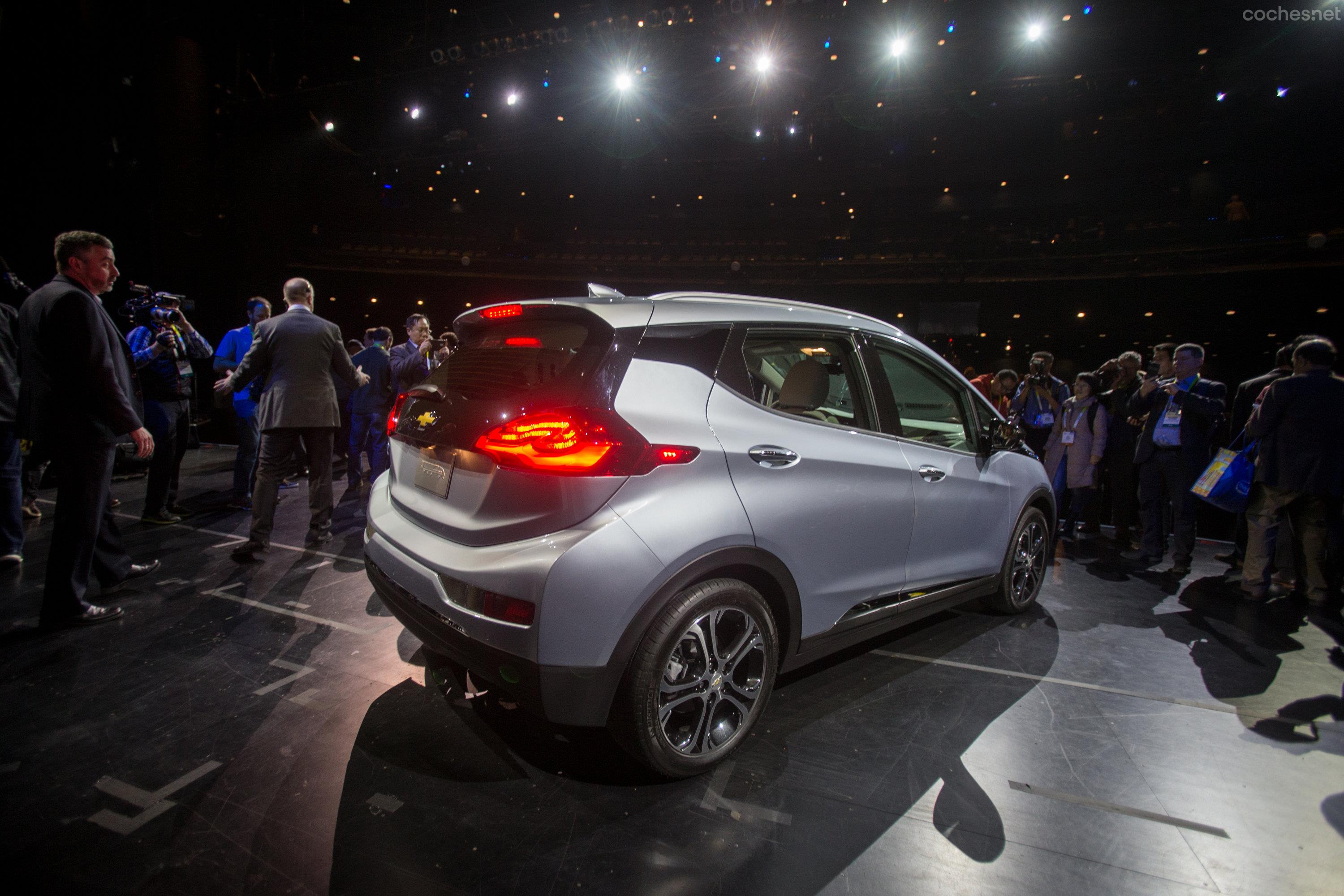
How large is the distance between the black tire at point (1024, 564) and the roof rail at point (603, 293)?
8.46 ft

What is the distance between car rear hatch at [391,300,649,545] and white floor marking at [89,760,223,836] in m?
1.02

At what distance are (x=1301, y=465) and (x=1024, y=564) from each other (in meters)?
2.19

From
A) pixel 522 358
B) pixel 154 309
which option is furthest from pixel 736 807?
pixel 154 309

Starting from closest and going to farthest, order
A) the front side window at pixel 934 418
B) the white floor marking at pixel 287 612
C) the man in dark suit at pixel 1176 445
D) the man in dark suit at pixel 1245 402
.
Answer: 1. the front side window at pixel 934 418
2. the white floor marking at pixel 287 612
3. the man in dark suit at pixel 1245 402
4. the man in dark suit at pixel 1176 445

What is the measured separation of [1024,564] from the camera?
11.2ft

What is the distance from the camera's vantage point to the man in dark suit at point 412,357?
5836mm

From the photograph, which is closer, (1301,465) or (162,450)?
(1301,465)

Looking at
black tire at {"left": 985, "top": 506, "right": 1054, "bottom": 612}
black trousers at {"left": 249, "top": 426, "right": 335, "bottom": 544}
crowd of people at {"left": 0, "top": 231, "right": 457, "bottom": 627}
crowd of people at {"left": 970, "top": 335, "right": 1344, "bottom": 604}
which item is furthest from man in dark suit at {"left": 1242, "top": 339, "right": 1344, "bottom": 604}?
black trousers at {"left": 249, "top": 426, "right": 335, "bottom": 544}

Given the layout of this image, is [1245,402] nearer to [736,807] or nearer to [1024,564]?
[1024,564]

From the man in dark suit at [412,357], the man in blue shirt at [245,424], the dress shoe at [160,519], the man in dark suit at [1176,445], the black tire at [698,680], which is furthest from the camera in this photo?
the man in dark suit at [412,357]

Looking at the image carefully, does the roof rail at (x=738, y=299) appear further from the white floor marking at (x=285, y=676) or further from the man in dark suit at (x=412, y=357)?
the man in dark suit at (x=412, y=357)

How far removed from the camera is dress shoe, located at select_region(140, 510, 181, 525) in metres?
4.70

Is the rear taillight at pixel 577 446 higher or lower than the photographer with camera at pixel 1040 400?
lower

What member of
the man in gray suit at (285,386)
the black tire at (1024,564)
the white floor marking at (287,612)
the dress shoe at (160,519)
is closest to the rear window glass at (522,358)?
the white floor marking at (287,612)
